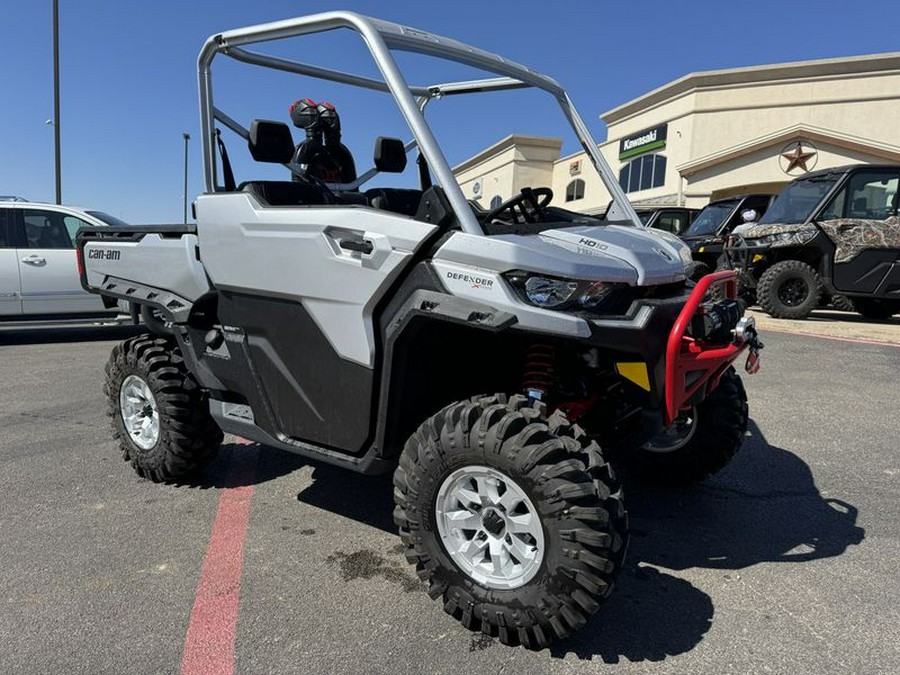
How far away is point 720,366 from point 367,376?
1498 millimetres

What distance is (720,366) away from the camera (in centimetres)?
272

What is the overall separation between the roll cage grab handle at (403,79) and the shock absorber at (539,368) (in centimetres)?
58

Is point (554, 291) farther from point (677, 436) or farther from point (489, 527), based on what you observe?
point (677, 436)

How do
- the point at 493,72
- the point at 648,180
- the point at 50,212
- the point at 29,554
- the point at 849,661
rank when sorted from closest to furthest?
the point at 849,661, the point at 29,554, the point at 493,72, the point at 50,212, the point at 648,180

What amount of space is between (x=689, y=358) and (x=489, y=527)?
1.00 m

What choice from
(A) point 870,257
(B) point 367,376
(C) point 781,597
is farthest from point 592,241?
(A) point 870,257

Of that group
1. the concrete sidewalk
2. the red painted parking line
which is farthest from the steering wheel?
the concrete sidewalk

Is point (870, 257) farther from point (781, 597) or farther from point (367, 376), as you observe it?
point (367, 376)

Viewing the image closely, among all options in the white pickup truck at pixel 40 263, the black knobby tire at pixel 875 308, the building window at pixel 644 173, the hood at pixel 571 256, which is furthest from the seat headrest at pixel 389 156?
the building window at pixel 644 173

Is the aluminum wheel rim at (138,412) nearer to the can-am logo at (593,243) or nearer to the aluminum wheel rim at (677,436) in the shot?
the can-am logo at (593,243)

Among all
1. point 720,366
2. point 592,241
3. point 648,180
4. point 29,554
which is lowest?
point 29,554

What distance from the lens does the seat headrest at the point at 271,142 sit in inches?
135

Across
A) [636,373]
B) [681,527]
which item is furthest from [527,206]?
[681,527]

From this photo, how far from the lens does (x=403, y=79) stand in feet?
8.74
